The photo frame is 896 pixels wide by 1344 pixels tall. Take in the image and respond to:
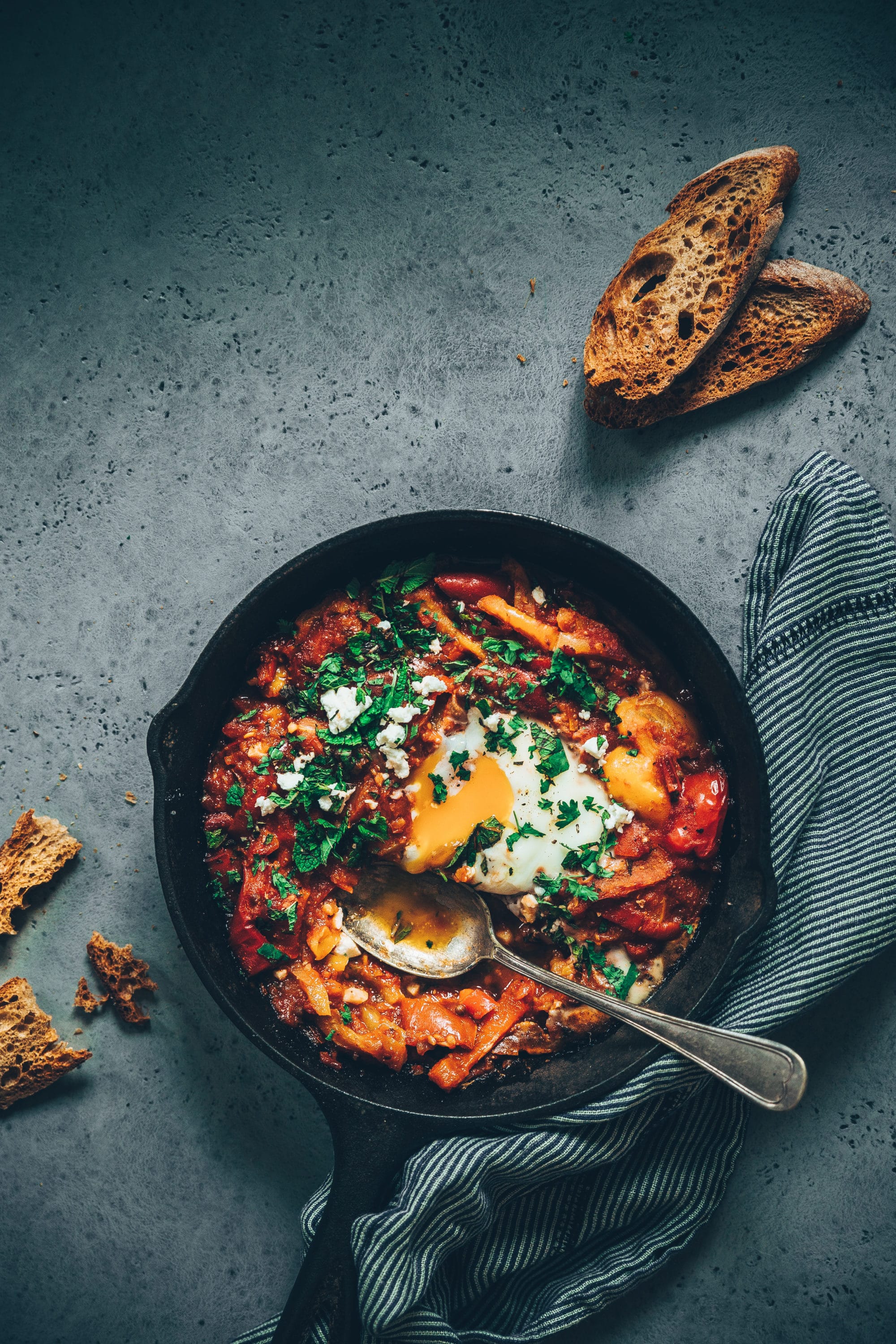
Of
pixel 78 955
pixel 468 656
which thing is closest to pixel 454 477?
pixel 468 656

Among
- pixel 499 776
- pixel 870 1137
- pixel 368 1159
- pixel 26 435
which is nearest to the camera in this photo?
pixel 368 1159

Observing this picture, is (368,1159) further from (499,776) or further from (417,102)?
(417,102)

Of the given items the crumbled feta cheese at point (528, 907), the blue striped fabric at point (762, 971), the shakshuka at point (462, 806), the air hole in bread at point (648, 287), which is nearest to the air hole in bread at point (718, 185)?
the air hole in bread at point (648, 287)

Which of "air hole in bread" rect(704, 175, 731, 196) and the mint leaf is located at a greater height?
"air hole in bread" rect(704, 175, 731, 196)

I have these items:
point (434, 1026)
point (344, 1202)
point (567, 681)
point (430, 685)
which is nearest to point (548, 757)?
point (567, 681)

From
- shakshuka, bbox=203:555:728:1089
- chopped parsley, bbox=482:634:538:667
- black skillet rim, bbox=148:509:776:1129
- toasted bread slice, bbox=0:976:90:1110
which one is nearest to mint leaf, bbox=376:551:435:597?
shakshuka, bbox=203:555:728:1089

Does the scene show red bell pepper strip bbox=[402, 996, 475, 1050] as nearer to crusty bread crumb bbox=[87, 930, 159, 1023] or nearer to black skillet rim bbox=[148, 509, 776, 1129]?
black skillet rim bbox=[148, 509, 776, 1129]
